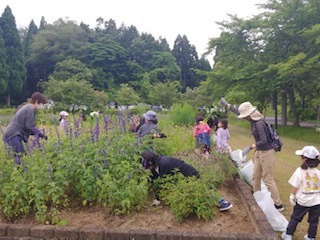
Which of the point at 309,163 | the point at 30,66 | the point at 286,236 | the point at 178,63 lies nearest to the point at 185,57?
the point at 178,63

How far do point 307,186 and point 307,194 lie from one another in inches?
3.5

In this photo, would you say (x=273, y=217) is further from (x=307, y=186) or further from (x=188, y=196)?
(x=188, y=196)

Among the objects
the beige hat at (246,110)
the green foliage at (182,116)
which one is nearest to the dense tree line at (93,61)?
the green foliage at (182,116)

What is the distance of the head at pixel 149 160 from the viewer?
3.96 metres

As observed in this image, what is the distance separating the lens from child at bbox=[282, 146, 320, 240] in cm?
346

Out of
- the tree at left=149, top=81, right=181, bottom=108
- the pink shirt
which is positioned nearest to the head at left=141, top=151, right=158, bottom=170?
the pink shirt

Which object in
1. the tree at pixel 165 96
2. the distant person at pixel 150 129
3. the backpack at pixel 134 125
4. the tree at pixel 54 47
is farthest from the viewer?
the tree at pixel 54 47

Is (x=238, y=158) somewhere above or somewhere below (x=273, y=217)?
above

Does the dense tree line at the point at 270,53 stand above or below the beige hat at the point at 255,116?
above

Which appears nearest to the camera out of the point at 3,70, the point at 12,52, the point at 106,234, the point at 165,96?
the point at 106,234

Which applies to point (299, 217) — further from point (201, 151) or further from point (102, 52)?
point (102, 52)

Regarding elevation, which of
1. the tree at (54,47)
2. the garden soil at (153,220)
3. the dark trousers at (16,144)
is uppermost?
the tree at (54,47)

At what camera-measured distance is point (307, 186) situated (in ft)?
11.4

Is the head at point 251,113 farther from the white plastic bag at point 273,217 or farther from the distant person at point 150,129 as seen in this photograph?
the distant person at point 150,129
